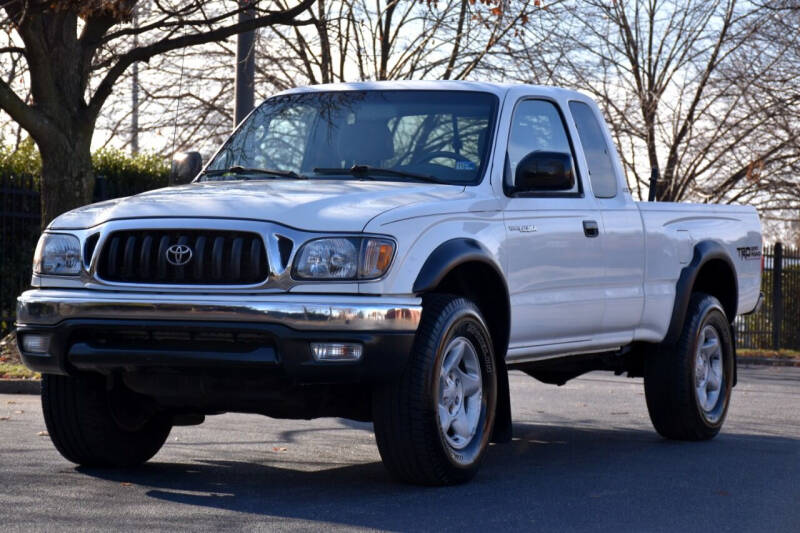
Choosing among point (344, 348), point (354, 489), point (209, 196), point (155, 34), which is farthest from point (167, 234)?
point (155, 34)

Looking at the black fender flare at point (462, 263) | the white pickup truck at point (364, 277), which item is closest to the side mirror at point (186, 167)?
the white pickup truck at point (364, 277)

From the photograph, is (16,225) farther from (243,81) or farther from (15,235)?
(243,81)

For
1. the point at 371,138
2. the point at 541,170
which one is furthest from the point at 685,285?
the point at 371,138

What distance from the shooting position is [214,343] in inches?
236

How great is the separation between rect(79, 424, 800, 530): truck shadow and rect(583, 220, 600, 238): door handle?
1314 millimetres

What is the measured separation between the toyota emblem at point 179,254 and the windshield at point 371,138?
1.33 meters

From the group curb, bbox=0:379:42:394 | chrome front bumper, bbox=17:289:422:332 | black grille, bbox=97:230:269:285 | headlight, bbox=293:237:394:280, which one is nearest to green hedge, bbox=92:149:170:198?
curb, bbox=0:379:42:394

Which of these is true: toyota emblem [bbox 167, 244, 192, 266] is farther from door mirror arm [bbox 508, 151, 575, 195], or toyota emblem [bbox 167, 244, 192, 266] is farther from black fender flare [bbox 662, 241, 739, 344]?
black fender flare [bbox 662, 241, 739, 344]

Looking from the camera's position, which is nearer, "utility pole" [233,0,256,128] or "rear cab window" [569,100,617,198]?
"rear cab window" [569,100,617,198]

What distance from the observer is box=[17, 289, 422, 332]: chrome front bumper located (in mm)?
5852

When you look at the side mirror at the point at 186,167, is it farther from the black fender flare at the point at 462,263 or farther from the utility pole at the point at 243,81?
the utility pole at the point at 243,81

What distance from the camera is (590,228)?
7828 mm

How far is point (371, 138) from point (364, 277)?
64.5 inches

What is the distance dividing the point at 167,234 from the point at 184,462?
5.85 ft
